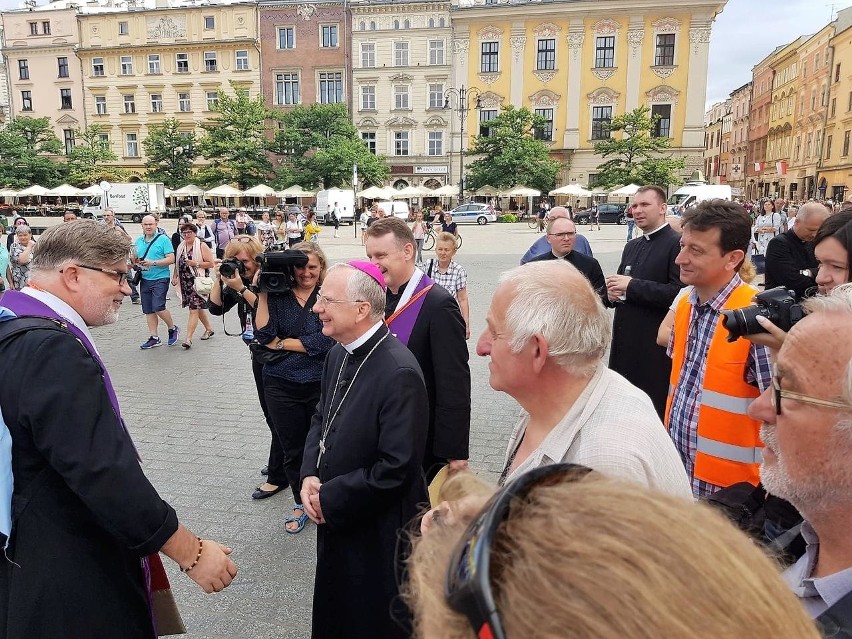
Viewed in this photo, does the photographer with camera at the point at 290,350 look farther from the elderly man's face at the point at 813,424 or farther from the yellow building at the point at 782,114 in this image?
the yellow building at the point at 782,114

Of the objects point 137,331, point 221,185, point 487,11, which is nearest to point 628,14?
point 487,11

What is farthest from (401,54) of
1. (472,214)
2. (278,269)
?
(278,269)

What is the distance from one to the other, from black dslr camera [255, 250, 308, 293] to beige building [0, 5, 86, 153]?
6099 cm

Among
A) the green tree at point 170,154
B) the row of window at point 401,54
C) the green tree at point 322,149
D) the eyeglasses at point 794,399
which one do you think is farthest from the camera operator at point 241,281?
the row of window at point 401,54

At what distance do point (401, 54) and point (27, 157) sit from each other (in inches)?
1234

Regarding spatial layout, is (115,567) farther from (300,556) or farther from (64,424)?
(300,556)

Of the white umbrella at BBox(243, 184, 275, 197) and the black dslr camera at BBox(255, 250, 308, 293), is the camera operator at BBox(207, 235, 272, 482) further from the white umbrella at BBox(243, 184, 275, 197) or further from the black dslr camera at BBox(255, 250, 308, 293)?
the white umbrella at BBox(243, 184, 275, 197)

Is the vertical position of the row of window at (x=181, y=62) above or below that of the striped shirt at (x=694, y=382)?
above

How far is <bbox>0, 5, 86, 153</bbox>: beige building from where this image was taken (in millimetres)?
54500

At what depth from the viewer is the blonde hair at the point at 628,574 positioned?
0.61 m

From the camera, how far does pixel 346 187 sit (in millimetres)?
46188

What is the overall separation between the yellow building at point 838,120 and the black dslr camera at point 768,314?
5288 cm

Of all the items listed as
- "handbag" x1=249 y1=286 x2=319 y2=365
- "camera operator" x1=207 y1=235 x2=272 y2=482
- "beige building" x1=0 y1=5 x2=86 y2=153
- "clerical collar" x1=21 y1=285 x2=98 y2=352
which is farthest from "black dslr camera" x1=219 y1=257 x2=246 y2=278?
"beige building" x1=0 y1=5 x2=86 y2=153

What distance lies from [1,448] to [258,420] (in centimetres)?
423
